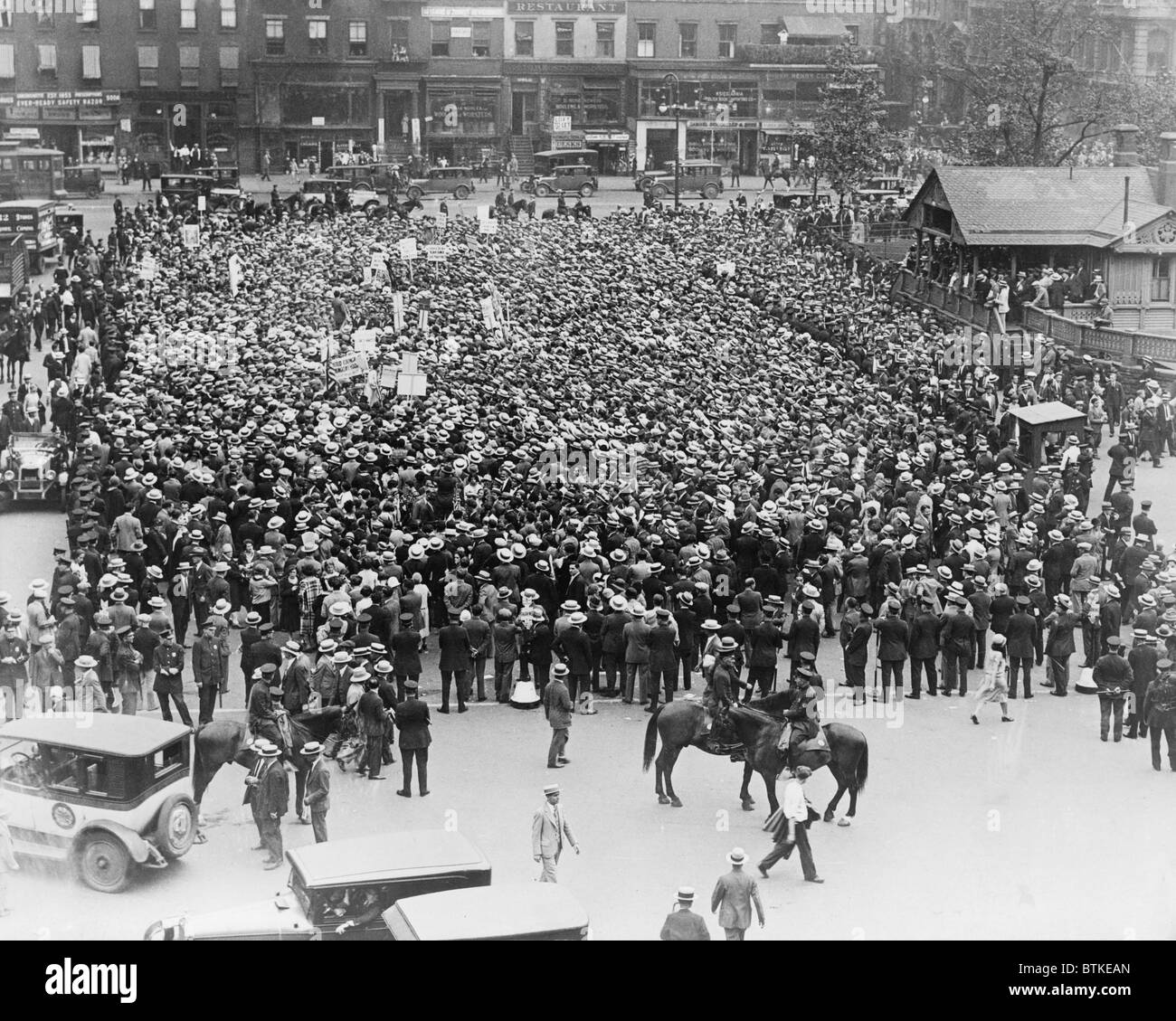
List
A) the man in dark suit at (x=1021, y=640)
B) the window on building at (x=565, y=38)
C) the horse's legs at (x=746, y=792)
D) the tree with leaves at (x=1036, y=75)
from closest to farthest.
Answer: the horse's legs at (x=746, y=792) → the man in dark suit at (x=1021, y=640) → the tree with leaves at (x=1036, y=75) → the window on building at (x=565, y=38)

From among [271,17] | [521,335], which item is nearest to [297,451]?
[521,335]

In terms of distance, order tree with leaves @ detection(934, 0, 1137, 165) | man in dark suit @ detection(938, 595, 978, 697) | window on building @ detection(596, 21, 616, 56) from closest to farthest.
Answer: man in dark suit @ detection(938, 595, 978, 697)
tree with leaves @ detection(934, 0, 1137, 165)
window on building @ detection(596, 21, 616, 56)

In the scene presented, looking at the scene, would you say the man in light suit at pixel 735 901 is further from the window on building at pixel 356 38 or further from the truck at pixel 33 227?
the window on building at pixel 356 38

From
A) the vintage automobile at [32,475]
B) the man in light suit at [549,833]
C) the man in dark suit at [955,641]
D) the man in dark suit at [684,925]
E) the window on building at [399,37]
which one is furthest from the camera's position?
the window on building at [399,37]

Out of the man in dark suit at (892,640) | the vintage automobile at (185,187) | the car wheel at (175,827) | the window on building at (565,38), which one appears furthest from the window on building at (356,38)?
the car wheel at (175,827)

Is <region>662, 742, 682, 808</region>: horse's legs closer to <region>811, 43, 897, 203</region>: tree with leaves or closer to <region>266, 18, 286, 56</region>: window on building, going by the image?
<region>811, 43, 897, 203</region>: tree with leaves

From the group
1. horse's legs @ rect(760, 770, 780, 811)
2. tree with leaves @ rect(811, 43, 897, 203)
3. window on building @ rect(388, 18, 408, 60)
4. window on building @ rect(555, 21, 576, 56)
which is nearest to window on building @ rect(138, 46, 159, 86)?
window on building @ rect(388, 18, 408, 60)
